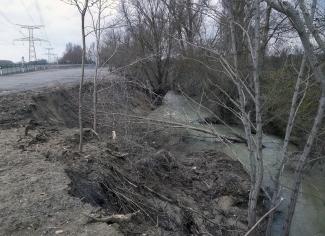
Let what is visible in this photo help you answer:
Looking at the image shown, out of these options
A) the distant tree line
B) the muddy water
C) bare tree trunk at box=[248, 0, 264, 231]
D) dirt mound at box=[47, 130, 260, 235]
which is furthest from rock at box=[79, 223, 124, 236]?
the distant tree line

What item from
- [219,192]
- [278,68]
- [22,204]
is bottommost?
[219,192]

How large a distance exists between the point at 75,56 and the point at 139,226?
88.6m

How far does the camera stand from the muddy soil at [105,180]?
19.2 ft

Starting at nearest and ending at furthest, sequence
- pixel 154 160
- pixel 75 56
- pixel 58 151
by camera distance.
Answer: pixel 58 151, pixel 154 160, pixel 75 56

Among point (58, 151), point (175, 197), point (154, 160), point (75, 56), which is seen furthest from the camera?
point (75, 56)

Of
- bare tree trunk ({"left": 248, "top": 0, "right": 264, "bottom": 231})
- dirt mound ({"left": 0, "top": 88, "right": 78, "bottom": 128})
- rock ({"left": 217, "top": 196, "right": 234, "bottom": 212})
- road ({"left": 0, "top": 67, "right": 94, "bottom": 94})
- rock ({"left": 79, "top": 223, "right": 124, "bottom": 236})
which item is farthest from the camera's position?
road ({"left": 0, "top": 67, "right": 94, "bottom": 94})

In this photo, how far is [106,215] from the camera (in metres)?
6.03

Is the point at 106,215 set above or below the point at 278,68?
below

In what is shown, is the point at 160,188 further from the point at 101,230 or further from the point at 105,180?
the point at 101,230

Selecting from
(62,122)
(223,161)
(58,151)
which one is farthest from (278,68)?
(58,151)

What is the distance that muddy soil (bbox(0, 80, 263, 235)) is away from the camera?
5855 mm

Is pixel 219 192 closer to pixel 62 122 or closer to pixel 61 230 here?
pixel 62 122

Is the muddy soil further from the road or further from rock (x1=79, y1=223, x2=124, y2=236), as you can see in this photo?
the road

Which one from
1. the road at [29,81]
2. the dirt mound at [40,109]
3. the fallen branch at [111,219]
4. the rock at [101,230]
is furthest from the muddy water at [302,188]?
the road at [29,81]
